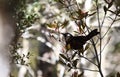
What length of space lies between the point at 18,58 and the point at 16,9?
277 millimetres

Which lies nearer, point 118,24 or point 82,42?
point 82,42

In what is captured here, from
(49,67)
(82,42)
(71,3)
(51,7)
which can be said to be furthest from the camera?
(49,67)

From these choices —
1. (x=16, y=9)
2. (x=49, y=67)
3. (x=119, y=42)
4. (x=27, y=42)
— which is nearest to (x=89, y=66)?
(x=119, y=42)

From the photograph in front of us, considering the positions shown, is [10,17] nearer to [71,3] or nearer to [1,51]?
[1,51]

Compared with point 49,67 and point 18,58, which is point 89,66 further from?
point 18,58

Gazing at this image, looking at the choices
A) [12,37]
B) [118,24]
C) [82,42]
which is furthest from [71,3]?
[118,24]

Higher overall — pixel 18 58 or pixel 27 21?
pixel 27 21

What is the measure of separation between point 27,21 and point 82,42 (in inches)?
16.3

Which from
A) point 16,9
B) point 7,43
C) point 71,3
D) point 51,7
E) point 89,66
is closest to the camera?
point 71,3

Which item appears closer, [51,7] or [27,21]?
[27,21]

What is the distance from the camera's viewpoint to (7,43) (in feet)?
4.95

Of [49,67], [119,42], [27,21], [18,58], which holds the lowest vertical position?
[49,67]

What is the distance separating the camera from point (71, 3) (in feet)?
4.61

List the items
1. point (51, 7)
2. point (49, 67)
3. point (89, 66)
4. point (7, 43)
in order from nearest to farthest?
point (7, 43), point (51, 7), point (89, 66), point (49, 67)
